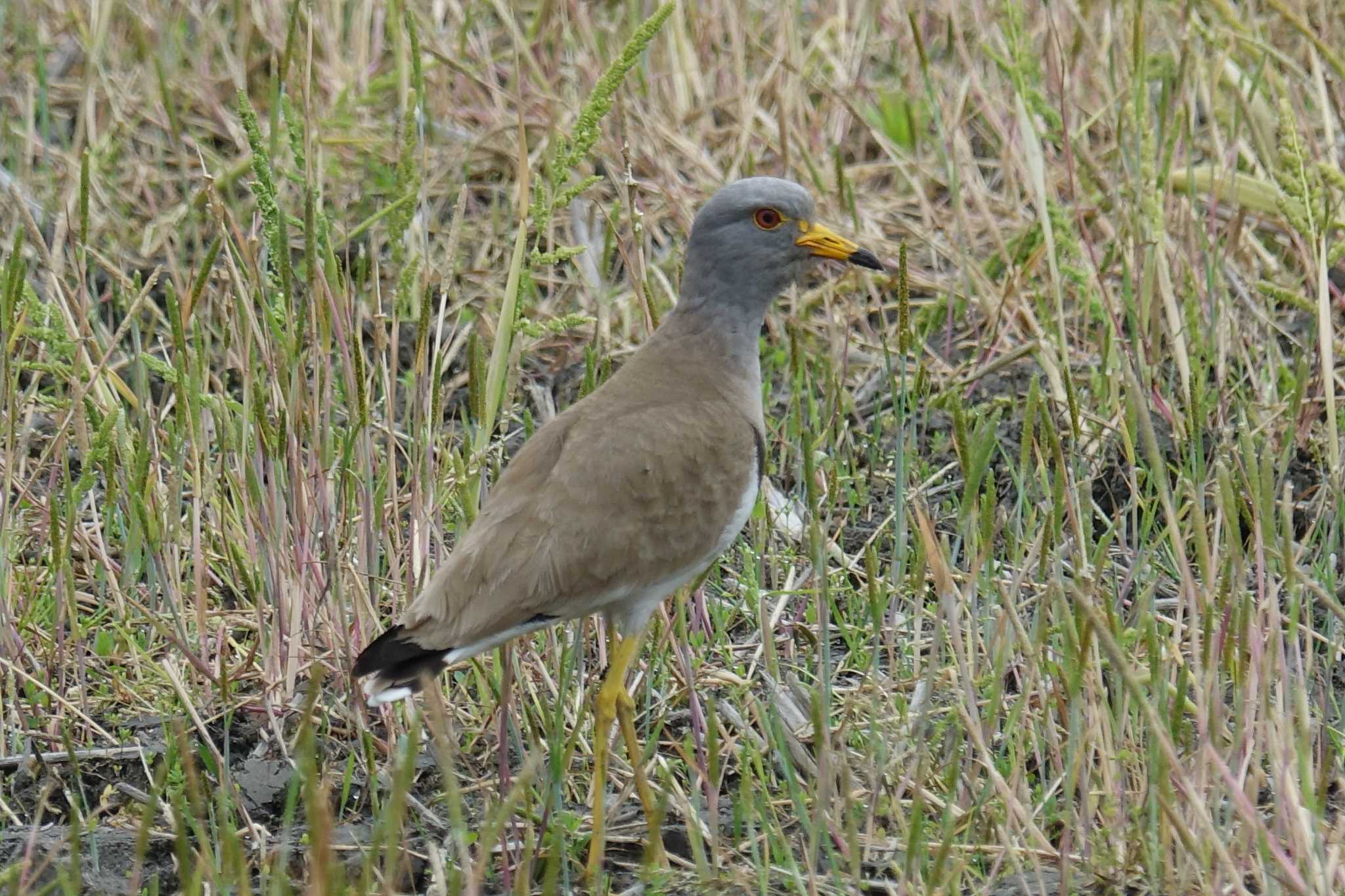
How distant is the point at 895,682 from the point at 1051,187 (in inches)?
72.5

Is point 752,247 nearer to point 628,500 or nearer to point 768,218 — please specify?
point 768,218

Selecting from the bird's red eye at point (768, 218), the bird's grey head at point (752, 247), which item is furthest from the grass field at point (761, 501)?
the bird's red eye at point (768, 218)

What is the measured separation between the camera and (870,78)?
6191mm

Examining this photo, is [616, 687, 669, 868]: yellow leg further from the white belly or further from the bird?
the white belly

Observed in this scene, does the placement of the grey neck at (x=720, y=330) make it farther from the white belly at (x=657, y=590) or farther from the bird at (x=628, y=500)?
the white belly at (x=657, y=590)

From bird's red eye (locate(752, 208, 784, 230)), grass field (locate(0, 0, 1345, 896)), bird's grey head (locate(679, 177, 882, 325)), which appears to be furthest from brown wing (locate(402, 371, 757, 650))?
bird's red eye (locate(752, 208, 784, 230))

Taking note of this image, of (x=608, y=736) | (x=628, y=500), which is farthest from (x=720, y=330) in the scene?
(x=608, y=736)

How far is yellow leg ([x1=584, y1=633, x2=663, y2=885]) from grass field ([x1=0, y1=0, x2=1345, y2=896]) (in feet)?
0.18

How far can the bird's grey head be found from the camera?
3.59 metres

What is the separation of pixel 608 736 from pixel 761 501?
71 cm

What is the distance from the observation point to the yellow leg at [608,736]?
118 inches

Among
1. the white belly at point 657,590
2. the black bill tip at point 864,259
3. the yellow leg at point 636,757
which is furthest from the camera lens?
the black bill tip at point 864,259

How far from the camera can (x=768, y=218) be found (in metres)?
3.64

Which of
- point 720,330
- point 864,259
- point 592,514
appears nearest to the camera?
point 592,514
